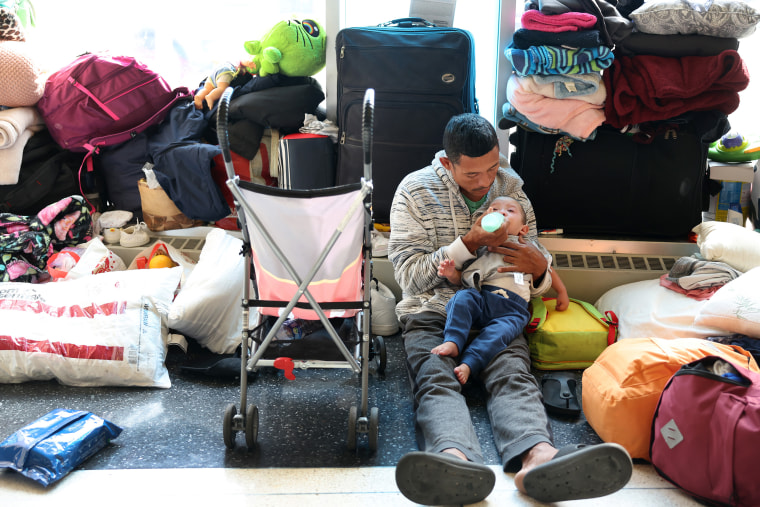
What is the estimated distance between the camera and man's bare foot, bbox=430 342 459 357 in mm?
1968

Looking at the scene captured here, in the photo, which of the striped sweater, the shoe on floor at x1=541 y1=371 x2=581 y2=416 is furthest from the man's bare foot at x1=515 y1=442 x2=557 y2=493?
the striped sweater

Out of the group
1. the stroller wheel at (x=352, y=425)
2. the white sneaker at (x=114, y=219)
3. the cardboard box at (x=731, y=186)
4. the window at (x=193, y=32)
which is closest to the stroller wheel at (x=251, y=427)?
the stroller wheel at (x=352, y=425)

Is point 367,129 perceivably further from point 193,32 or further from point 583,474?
point 193,32

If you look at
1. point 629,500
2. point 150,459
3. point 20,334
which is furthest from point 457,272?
point 20,334

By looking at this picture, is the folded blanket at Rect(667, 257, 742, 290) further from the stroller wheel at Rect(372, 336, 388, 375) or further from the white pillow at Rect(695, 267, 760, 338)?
the stroller wheel at Rect(372, 336, 388, 375)

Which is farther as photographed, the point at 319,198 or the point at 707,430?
the point at 319,198

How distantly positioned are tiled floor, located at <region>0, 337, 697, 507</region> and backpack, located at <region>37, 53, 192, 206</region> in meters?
1.28

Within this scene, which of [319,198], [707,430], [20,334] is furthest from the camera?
[20,334]

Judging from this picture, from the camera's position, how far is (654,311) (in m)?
Result: 2.32

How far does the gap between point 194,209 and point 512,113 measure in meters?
1.54

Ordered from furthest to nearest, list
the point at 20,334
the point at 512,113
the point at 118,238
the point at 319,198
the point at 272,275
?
the point at 118,238 < the point at 512,113 < the point at 20,334 < the point at 272,275 < the point at 319,198

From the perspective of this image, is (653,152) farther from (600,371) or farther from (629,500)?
(629,500)

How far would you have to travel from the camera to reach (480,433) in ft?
6.27

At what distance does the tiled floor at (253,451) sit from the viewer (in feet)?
5.25
